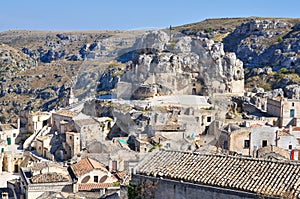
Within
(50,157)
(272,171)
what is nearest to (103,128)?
(50,157)

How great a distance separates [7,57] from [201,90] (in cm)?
8981

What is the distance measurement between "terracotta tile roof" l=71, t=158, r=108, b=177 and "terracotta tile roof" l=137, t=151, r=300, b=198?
8617 mm

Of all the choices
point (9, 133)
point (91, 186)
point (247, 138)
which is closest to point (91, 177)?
point (91, 186)

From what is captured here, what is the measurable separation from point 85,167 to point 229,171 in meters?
10.9

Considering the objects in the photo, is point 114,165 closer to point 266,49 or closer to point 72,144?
point 72,144

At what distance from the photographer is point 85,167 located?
20.6 metres

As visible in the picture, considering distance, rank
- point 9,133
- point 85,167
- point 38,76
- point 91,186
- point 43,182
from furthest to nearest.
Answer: point 38,76 < point 9,133 < point 85,167 < point 91,186 < point 43,182

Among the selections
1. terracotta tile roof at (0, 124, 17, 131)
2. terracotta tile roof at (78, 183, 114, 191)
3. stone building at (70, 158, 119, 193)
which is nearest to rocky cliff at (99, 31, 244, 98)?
stone building at (70, 158, 119, 193)

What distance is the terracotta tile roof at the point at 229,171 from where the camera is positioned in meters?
9.77

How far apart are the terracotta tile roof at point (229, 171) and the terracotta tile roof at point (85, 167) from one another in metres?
8.62

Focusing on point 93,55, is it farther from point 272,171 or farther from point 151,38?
point 272,171

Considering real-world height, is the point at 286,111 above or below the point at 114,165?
above

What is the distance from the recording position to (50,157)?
28.2 meters

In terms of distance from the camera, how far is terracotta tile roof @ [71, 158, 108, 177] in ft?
66.0
